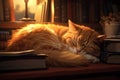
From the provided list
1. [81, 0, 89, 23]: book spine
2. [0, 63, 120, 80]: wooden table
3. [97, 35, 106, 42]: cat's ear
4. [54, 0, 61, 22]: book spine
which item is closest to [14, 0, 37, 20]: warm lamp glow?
[54, 0, 61, 22]: book spine

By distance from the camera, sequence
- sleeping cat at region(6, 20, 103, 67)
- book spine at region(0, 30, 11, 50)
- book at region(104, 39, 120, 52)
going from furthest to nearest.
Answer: book spine at region(0, 30, 11, 50) < book at region(104, 39, 120, 52) < sleeping cat at region(6, 20, 103, 67)

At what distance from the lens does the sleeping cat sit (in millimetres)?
1009

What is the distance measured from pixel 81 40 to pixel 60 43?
0.49 feet

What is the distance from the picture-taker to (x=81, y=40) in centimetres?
128

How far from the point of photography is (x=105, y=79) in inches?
40.4

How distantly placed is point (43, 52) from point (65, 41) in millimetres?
278

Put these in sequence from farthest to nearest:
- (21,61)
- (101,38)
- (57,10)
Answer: (57,10), (101,38), (21,61)

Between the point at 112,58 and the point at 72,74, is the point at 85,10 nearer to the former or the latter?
the point at 112,58

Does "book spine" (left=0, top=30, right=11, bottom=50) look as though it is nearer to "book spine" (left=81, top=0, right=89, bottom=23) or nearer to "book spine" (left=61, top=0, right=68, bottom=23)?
"book spine" (left=61, top=0, right=68, bottom=23)

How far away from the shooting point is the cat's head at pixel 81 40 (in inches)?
48.3

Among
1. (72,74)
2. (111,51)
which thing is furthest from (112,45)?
(72,74)

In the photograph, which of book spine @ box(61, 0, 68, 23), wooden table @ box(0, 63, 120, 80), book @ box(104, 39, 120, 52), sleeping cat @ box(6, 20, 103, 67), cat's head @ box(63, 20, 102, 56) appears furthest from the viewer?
book spine @ box(61, 0, 68, 23)

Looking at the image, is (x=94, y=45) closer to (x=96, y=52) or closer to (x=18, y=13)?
(x=96, y=52)

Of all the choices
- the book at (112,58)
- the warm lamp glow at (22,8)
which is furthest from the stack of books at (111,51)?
the warm lamp glow at (22,8)
